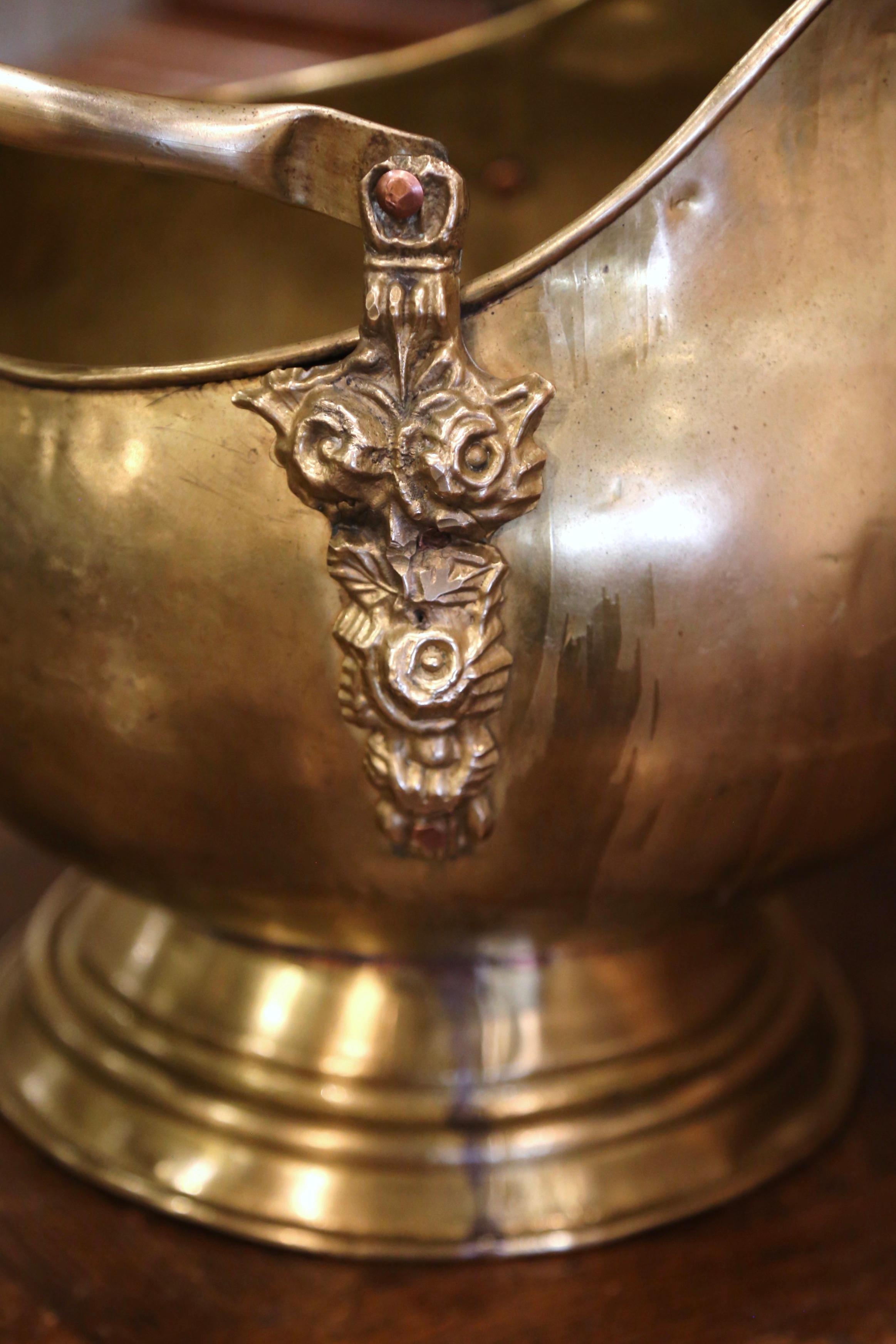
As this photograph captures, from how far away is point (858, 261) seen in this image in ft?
1.48

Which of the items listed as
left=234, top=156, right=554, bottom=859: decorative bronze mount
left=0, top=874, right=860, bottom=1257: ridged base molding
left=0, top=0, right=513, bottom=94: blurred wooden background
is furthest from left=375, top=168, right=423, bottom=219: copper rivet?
left=0, top=0, right=513, bottom=94: blurred wooden background

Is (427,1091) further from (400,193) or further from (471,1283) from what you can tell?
(400,193)

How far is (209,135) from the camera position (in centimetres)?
41

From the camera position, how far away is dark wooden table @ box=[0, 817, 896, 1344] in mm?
494

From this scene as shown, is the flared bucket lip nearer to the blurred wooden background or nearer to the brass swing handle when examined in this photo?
the brass swing handle

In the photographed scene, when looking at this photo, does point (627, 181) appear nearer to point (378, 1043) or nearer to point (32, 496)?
point (32, 496)

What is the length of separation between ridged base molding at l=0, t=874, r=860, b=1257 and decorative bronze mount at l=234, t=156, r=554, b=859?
0.46 feet

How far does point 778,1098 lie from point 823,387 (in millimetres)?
312

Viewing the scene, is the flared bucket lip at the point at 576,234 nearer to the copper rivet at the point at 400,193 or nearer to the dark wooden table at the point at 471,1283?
the copper rivet at the point at 400,193

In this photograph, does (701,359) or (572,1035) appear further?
(572,1035)

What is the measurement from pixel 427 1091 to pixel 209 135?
1.17ft

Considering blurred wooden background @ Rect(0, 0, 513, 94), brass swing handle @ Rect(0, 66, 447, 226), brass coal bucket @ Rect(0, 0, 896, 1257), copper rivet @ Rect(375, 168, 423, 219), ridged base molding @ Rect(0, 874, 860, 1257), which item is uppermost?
blurred wooden background @ Rect(0, 0, 513, 94)

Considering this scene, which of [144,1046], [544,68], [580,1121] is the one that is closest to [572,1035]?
[580,1121]

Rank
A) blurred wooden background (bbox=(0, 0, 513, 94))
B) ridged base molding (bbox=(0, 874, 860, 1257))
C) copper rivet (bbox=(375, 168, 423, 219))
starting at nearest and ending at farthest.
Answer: copper rivet (bbox=(375, 168, 423, 219)) → ridged base molding (bbox=(0, 874, 860, 1257)) → blurred wooden background (bbox=(0, 0, 513, 94))
